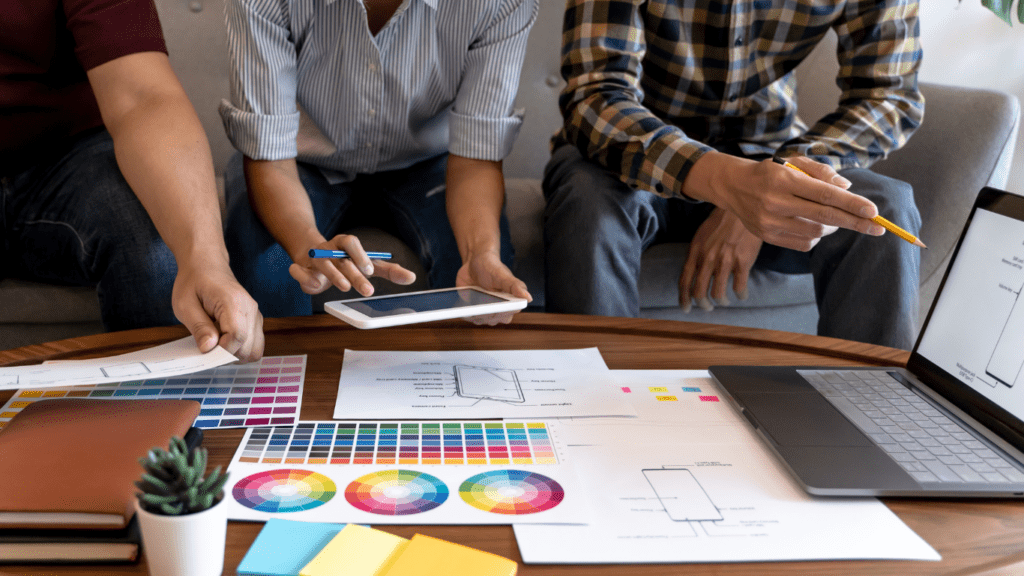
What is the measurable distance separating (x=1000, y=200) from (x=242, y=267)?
0.96 metres

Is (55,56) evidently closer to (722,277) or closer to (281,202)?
(281,202)

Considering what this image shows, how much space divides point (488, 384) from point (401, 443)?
0.14m

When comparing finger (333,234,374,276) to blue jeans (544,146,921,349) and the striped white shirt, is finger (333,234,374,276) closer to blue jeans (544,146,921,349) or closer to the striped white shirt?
the striped white shirt

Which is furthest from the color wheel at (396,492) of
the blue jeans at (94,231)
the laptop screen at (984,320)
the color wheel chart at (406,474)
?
the blue jeans at (94,231)

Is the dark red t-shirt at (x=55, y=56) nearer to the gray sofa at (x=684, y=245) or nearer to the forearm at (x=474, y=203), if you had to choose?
the gray sofa at (x=684, y=245)

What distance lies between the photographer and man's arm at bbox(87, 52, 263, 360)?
71cm

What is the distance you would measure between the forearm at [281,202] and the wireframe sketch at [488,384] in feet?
1.15

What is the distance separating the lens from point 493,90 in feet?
3.59

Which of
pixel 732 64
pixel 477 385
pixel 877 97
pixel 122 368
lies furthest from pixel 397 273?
pixel 877 97

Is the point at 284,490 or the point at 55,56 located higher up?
the point at 55,56

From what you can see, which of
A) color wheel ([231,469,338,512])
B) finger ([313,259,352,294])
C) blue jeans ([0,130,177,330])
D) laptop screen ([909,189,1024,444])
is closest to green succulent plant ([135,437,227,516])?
color wheel ([231,469,338,512])

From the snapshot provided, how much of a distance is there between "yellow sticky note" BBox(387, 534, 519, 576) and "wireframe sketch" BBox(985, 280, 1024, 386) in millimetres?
445

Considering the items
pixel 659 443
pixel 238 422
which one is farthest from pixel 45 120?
pixel 659 443

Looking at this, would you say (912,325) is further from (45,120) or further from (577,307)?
(45,120)
